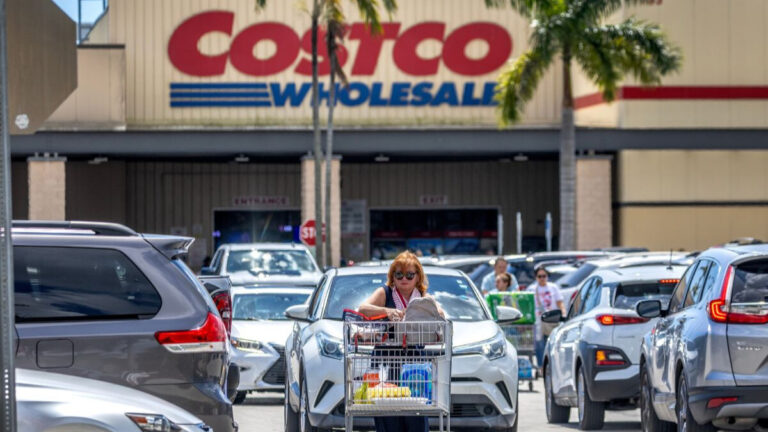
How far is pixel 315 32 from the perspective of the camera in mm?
40875

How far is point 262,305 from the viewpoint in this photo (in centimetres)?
2012

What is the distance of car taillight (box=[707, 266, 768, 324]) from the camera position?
33.1ft

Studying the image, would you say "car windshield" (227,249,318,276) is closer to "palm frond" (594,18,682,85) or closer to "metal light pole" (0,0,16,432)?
"palm frond" (594,18,682,85)

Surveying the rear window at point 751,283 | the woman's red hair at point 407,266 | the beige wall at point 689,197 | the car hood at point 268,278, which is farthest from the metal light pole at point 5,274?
the beige wall at point 689,197

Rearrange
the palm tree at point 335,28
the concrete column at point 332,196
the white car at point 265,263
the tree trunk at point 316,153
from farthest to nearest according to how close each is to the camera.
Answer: the concrete column at point 332,196
the tree trunk at point 316,153
the palm tree at point 335,28
the white car at point 265,263

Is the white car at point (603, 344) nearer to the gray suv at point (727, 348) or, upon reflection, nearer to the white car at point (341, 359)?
the white car at point (341, 359)

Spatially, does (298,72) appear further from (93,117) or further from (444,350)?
(444,350)

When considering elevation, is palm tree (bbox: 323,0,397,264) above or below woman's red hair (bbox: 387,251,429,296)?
above

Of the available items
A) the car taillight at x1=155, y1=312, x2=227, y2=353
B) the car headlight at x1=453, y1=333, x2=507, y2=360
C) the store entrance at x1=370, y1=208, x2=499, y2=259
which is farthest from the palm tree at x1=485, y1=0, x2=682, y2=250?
the car taillight at x1=155, y1=312, x2=227, y2=353

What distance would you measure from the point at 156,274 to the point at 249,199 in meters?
45.9

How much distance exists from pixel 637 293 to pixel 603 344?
83 cm

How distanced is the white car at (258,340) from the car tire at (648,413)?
5982 mm

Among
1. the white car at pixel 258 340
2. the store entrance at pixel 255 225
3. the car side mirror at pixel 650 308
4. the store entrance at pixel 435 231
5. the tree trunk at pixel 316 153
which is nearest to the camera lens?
the car side mirror at pixel 650 308

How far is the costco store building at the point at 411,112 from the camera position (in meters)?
45.7
